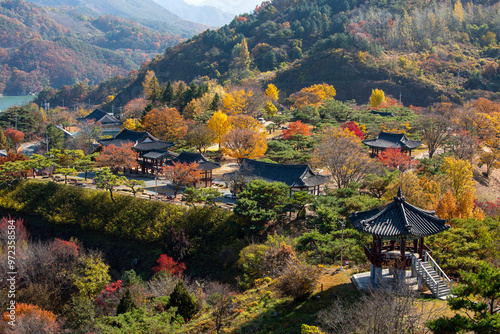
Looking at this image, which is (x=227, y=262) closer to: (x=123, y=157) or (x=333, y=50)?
(x=123, y=157)

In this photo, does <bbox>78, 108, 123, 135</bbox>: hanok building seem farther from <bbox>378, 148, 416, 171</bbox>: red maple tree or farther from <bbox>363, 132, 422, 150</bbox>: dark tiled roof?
A: <bbox>378, 148, 416, 171</bbox>: red maple tree

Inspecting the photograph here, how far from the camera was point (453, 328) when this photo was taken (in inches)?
452

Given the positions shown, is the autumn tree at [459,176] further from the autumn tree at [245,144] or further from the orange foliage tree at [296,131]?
the autumn tree at [245,144]

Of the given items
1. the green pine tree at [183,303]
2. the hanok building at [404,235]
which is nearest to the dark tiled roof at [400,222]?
the hanok building at [404,235]

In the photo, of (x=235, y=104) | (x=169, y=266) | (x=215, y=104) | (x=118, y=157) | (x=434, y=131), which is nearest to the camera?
(x=169, y=266)

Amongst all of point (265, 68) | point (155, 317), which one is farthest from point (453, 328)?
point (265, 68)

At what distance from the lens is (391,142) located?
4497cm

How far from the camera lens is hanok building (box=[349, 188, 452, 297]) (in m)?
15.7

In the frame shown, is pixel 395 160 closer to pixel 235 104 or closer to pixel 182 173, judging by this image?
pixel 182 173

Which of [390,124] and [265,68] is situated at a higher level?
[265,68]

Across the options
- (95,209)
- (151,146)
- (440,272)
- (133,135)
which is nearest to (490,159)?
(440,272)

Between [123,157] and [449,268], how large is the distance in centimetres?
3034

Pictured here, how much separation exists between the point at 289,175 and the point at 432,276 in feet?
57.3

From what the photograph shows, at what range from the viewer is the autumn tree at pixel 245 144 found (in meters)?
42.4
